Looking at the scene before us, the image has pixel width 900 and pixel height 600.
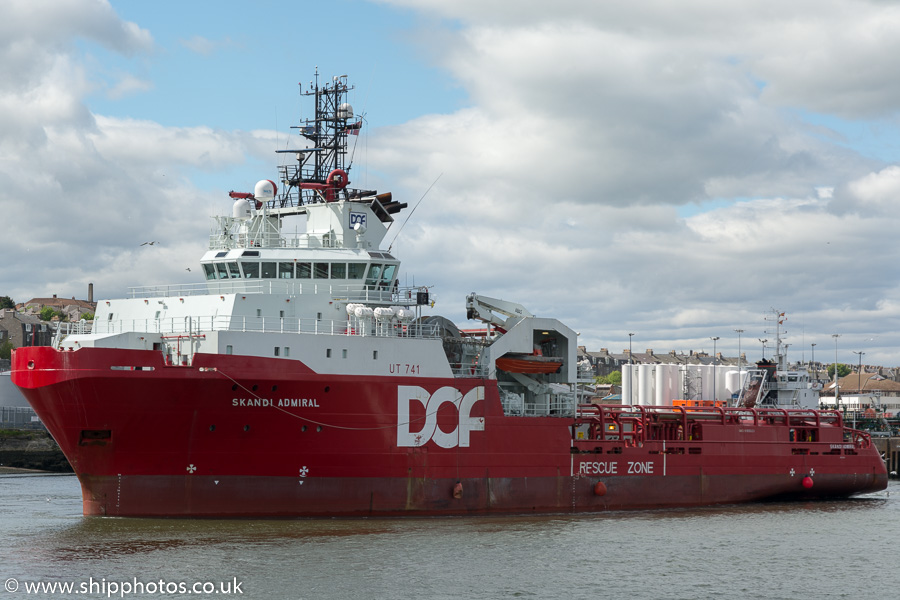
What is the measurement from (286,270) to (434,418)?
578 centimetres

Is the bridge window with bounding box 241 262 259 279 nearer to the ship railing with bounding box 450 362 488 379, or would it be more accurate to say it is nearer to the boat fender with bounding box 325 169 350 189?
the boat fender with bounding box 325 169 350 189

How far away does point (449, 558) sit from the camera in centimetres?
2258

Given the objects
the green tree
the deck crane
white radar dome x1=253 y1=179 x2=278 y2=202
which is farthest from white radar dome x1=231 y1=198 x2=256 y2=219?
the green tree

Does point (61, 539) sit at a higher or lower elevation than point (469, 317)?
lower

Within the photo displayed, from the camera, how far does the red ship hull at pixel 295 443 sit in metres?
24.8

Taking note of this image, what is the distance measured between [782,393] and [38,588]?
34056 millimetres

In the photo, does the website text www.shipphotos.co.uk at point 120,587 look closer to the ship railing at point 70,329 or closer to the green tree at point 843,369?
the ship railing at point 70,329

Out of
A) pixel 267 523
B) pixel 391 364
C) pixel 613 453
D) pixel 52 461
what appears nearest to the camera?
pixel 267 523

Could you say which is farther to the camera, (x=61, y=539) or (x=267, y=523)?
(x=267, y=523)

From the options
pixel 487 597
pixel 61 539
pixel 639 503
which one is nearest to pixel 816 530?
pixel 639 503

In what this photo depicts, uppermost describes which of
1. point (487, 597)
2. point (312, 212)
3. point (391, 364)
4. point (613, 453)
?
point (312, 212)

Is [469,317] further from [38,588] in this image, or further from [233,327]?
[38,588]

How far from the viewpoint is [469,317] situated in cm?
3167

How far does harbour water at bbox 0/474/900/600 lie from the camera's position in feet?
65.8
